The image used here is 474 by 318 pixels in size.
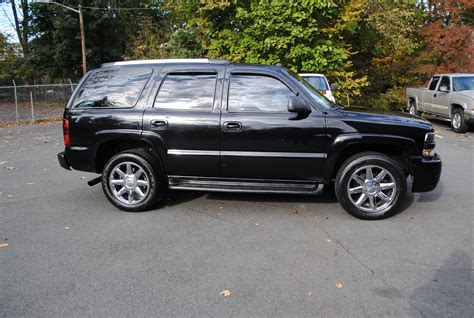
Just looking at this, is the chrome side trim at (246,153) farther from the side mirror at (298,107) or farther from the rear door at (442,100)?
the rear door at (442,100)

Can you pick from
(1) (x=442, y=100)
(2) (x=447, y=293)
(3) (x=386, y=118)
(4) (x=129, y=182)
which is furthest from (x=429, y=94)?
(2) (x=447, y=293)

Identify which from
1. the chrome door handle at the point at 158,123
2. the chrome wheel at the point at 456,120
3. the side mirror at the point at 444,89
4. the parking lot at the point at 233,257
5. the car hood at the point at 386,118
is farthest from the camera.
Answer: the side mirror at the point at 444,89

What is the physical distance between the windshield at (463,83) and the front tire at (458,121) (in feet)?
2.53

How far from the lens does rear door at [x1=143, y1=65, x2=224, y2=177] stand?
5121mm

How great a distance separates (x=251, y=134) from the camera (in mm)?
5012

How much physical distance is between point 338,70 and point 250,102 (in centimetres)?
1292

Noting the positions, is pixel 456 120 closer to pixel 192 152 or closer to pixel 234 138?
pixel 234 138

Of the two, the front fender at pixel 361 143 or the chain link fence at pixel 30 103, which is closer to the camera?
the front fender at pixel 361 143

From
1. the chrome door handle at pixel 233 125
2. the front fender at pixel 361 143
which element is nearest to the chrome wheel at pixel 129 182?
the chrome door handle at pixel 233 125

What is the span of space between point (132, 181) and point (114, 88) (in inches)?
49.0

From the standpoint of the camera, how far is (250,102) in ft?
16.8

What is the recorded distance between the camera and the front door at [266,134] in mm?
4961

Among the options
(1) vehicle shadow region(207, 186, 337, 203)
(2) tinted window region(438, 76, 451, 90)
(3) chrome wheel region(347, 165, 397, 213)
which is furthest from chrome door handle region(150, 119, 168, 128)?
(2) tinted window region(438, 76, 451, 90)

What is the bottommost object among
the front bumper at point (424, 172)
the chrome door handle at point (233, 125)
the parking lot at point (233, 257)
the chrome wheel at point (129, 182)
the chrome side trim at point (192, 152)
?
the parking lot at point (233, 257)
